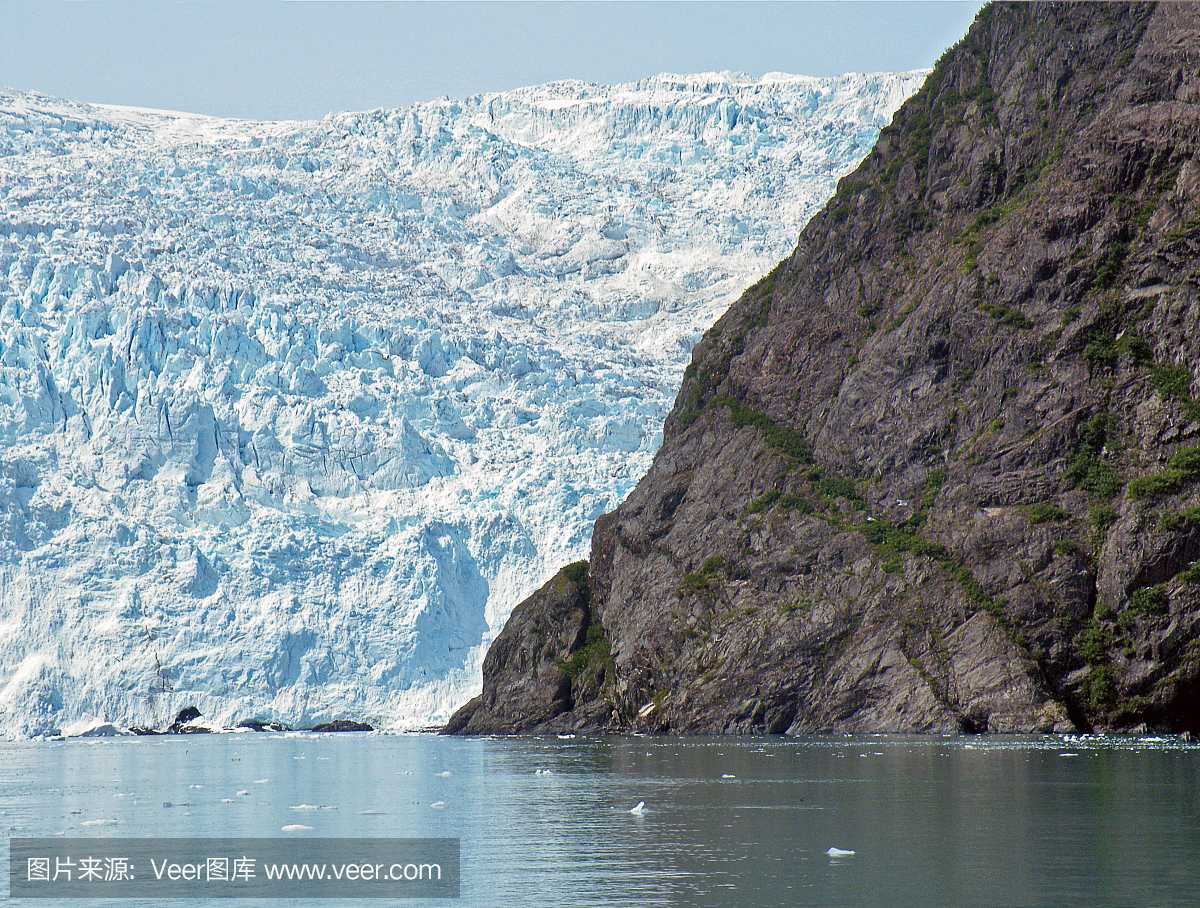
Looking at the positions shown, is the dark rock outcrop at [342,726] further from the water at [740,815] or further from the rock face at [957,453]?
the water at [740,815]

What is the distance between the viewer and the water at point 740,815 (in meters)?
14.0

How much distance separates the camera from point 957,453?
57219 mm

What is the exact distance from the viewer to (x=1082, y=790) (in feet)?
75.4

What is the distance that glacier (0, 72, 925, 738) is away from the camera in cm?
8350

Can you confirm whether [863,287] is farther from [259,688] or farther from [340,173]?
[340,173]

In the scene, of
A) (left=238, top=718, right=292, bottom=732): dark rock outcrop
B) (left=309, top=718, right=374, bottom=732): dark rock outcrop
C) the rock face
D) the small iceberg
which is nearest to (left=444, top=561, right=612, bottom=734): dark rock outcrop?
the rock face

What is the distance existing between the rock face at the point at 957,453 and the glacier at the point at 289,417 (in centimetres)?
1689

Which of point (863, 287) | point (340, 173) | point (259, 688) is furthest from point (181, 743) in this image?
point (340, 173)

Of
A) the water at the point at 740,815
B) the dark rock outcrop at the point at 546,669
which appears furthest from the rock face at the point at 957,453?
the water at the point at 740,815

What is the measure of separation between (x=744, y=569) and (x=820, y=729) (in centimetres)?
1039

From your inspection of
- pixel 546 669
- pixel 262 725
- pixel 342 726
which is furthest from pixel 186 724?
pixel 546 669

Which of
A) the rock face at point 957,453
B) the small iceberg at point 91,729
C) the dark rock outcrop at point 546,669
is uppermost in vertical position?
the rock face at point 957,453

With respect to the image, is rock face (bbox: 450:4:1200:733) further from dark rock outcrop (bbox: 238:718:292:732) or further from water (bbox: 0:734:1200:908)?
dark rock outcrop (bbox: 238:718:292:732)

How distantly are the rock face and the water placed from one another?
8480mm
